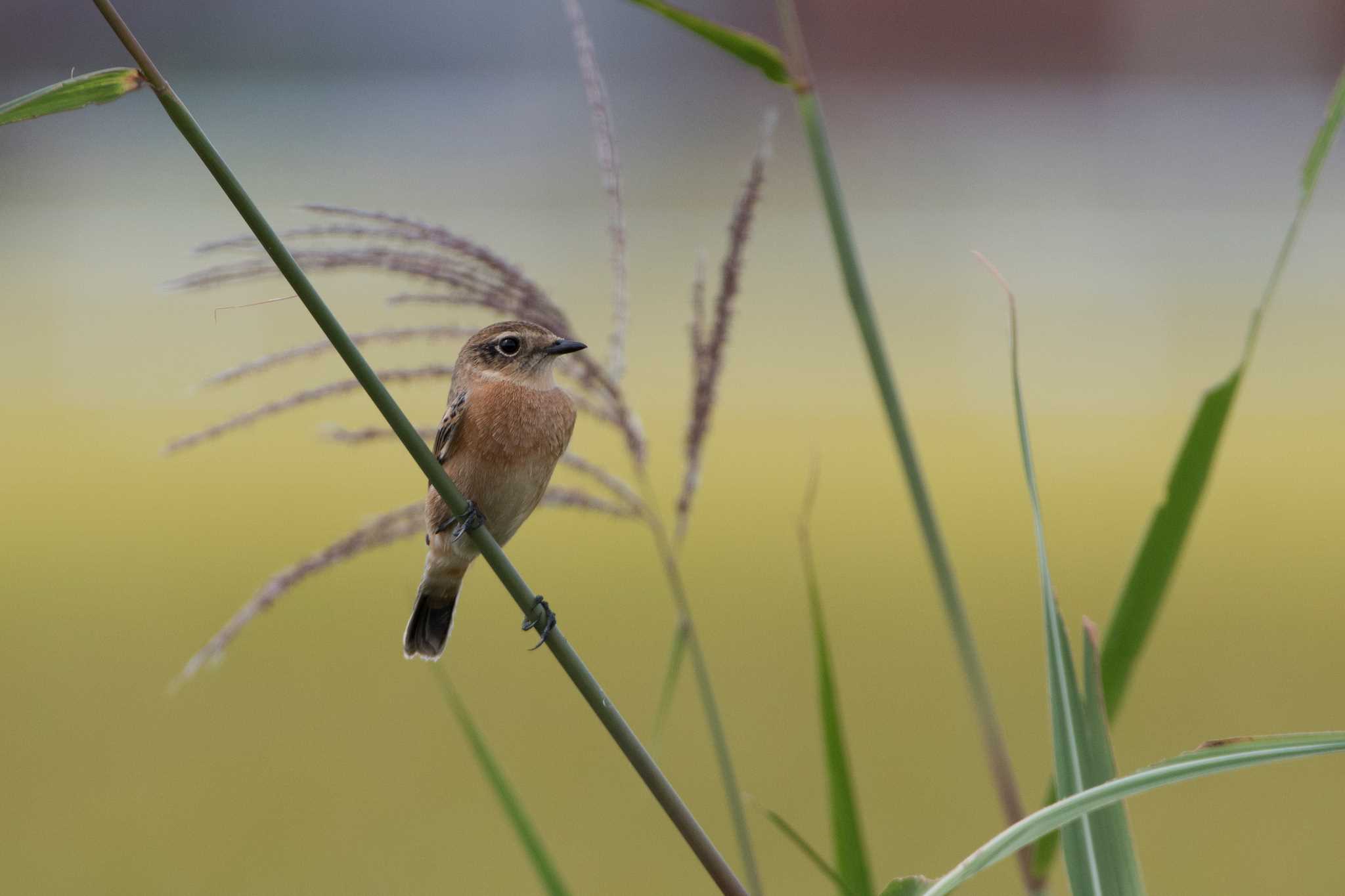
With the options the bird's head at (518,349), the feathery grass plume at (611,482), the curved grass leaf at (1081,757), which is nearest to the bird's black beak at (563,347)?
the bird's head at (518,349)

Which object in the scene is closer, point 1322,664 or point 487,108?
point 1322,664

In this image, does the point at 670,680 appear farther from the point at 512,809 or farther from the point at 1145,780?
the point at 1145,780

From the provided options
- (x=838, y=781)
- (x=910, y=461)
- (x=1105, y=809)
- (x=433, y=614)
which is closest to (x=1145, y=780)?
(x=1105, y=809)

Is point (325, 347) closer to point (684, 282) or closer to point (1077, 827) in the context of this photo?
point (1077, 827)

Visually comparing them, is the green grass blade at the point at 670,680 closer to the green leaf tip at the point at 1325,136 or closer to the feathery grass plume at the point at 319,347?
the feathery grass plume at the point at 319,347

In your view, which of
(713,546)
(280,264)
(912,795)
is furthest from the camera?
(713,546)

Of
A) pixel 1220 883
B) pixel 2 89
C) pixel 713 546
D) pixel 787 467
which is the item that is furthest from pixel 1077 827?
pixel 2 89

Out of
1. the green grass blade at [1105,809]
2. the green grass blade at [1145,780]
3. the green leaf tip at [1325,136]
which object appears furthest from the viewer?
the green leaf tip at [1325,136]
